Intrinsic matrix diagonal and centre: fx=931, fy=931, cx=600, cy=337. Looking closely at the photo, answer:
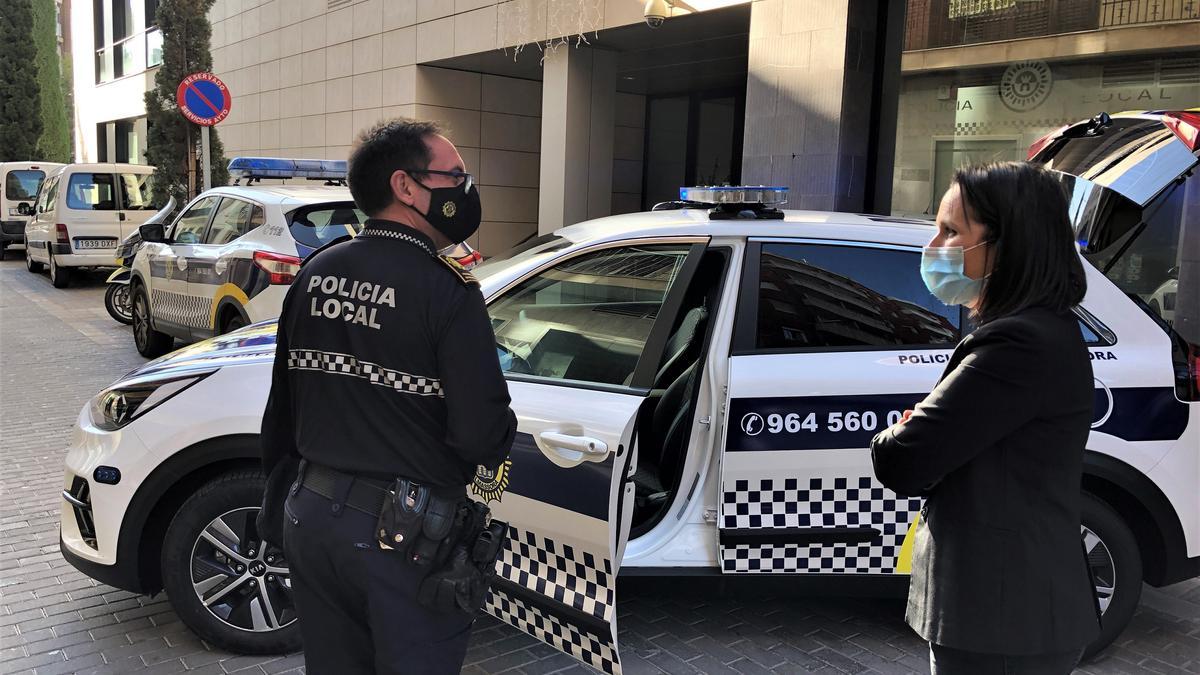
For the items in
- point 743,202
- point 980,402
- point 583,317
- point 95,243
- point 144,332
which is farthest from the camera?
point 95,243

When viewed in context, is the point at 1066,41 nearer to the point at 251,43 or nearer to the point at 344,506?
the point at 344,506

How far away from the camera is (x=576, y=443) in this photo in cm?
301

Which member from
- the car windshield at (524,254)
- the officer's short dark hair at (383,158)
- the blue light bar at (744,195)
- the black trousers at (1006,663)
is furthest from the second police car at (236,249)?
the black trousers at (1006,663)

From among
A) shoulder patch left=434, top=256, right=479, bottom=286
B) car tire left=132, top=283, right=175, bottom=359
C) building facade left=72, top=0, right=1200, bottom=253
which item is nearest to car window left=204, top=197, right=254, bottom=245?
building facade left=72, top=0, right=1200, bottom=253

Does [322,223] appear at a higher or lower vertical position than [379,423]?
higher

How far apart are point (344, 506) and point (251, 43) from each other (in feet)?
72.3

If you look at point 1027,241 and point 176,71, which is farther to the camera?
point 176,71

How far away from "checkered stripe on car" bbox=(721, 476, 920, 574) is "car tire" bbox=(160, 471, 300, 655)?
1.65 meters

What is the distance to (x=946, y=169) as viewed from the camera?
9.19 metres

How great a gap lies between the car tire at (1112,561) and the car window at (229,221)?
6844 mm

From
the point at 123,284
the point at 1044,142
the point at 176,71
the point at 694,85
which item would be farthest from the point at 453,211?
the point at 694,85

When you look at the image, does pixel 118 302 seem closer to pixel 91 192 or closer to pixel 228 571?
pixel 91 192

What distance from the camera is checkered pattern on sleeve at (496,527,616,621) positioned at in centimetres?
290

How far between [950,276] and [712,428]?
55.8 inches
